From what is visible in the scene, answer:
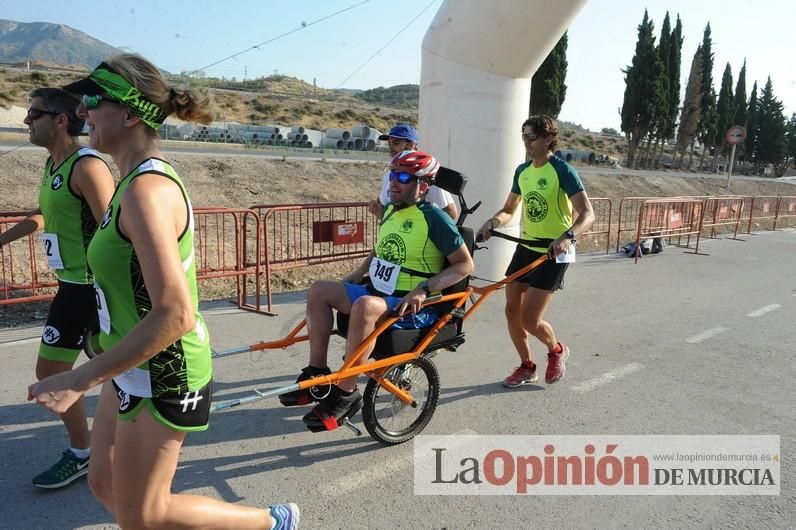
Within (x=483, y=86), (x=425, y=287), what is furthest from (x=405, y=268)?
(x=483, y=86)

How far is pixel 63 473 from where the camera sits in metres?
3.24

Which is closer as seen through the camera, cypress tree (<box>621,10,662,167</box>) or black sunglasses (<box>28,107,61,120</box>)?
black sunglasses (<box>28,107,61,120</box>)

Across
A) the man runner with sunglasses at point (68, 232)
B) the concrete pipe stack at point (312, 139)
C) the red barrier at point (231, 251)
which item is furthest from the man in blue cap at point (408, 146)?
the concrete pipe stack at point (312, 139)

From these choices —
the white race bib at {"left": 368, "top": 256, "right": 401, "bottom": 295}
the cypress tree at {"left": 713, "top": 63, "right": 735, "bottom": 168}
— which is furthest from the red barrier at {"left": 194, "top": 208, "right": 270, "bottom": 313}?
the cypress tree at {"left": 713, "top": 63, "right": 735, "bottom": 168}

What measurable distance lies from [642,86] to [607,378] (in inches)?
1965

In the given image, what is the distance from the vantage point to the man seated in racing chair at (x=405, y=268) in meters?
3.71

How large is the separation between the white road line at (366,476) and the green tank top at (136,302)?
5.16 ft

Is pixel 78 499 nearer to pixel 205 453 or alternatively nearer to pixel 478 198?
pixel 205 453

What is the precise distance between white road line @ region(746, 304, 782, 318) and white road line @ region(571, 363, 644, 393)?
3.07m

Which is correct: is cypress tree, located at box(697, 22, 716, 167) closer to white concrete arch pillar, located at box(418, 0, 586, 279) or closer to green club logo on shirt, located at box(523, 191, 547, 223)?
white concrete arch pillar, located at box(418, 0, 586, 279)

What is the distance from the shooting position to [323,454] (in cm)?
377

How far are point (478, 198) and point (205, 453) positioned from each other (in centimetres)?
532

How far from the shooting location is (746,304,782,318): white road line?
7625 millimetres

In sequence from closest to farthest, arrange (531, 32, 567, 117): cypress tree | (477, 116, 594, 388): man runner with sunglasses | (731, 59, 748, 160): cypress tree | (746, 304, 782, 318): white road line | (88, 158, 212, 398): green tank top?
(88, 158, 212, 398): green tank top
(477, 116, 594, 388): man runner with sunglasses
(746, 304, 782, 318): white road line
(531, 32, 567, 117): cypress tree
(731, 59, 748, 160): cypress tree
